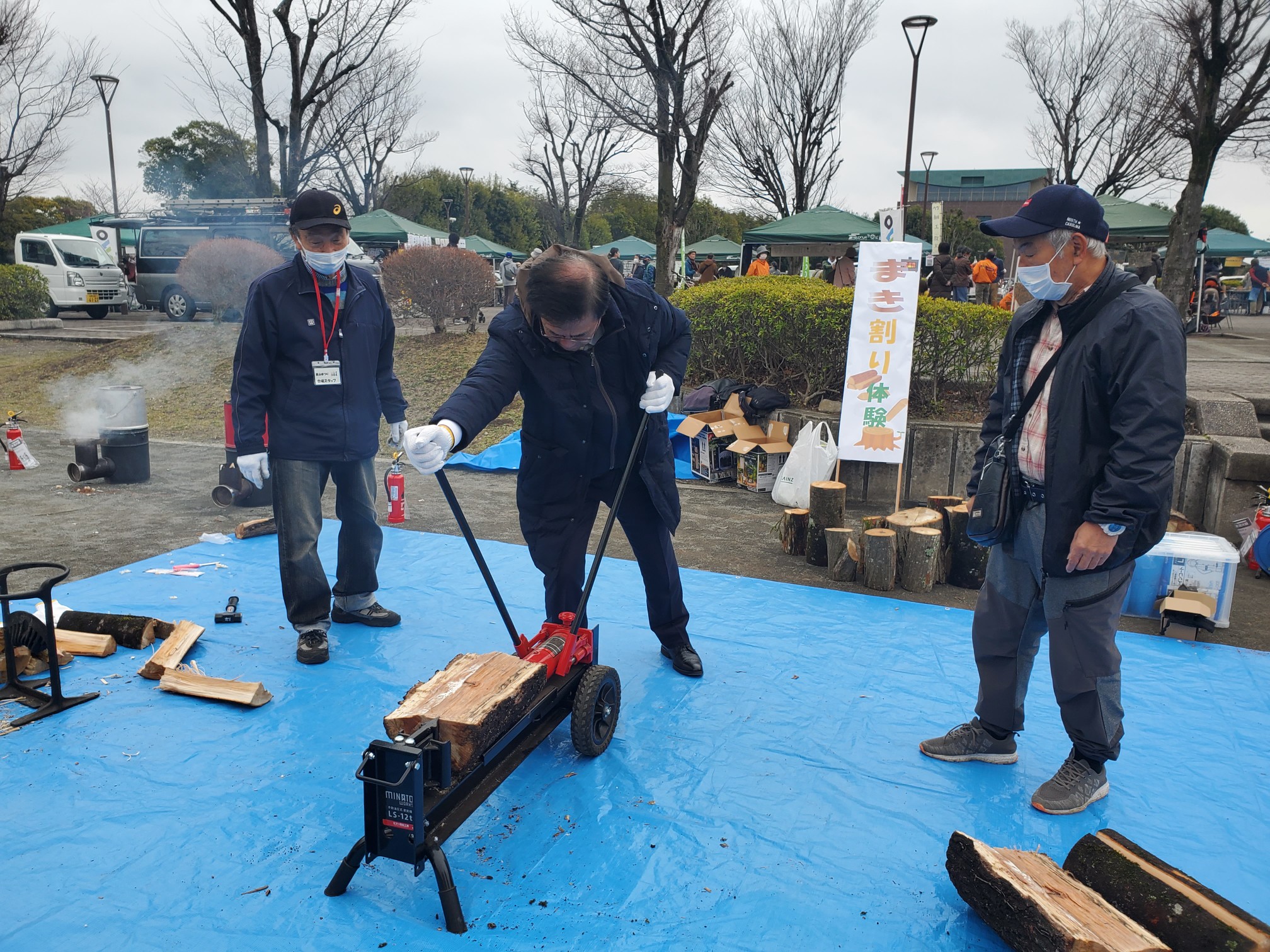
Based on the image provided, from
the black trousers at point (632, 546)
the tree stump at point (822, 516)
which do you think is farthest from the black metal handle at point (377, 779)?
the tree stump at point (822, 516)

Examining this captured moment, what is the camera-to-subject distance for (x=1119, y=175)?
2569cm

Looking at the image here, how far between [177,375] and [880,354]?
10.9 meters

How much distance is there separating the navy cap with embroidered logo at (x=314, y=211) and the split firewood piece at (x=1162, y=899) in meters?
3.47

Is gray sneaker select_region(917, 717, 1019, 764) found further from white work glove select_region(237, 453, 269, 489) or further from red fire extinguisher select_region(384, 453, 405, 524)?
red fire extinguisher select_region(384, 453, 405, 524)

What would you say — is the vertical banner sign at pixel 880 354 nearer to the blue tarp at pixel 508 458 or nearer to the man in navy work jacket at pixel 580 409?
the blue tarp at pixel 508 458

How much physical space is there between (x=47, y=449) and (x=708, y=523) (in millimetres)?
6353

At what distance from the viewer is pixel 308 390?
12.2 feet

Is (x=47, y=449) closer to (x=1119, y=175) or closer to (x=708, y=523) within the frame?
(x=708, y=523)

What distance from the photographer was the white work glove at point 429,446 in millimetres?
2541

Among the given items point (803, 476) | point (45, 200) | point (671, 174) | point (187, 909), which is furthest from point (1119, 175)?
point (45, 200)

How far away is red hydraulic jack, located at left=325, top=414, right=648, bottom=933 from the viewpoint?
2.09 meters

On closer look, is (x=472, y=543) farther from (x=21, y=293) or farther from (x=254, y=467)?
(x=21, y=293)

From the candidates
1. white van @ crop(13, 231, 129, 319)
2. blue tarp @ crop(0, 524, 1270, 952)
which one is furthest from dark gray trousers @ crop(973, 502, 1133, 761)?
white van @ crop(13, 231, 129, 319)

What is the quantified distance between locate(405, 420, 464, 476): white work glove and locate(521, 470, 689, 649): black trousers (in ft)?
2.40
